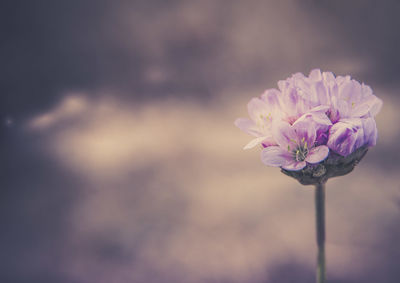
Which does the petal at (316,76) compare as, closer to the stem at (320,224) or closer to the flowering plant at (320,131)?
the flowering plant at (320,131)

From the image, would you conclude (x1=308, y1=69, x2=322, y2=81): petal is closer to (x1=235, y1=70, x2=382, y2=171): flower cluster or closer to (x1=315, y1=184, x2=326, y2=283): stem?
(x1=235, y1=70, x2=382, y2=171): flower cluster

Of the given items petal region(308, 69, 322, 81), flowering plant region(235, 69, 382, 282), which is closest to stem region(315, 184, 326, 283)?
flowering plant region(235, 69, 382, 282)

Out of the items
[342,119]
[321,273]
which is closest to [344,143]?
[342,119]

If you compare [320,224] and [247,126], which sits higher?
[247,126]

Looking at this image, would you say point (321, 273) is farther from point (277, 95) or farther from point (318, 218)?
point (277, 95)

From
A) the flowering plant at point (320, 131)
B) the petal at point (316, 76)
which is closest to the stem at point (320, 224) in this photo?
the flowering plant at point (320, 131)

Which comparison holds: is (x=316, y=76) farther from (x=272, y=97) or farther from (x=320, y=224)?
(x=320, y=224)

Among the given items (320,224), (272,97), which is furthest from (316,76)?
(320,224)
